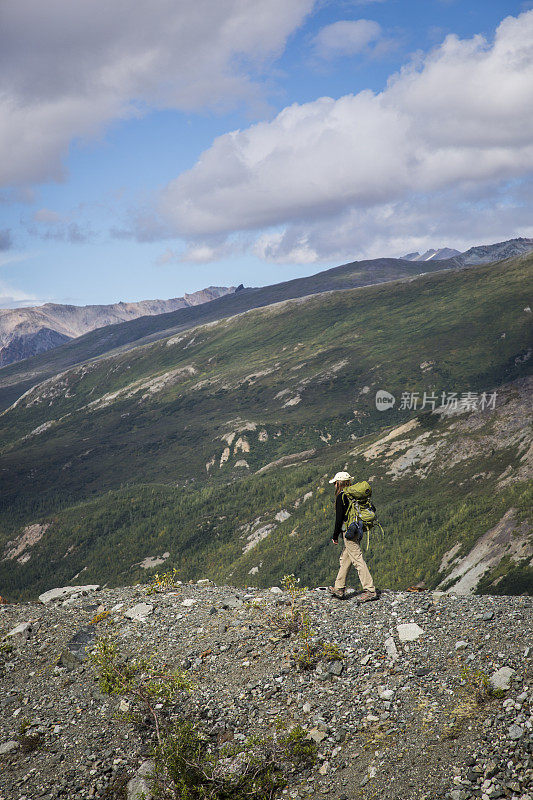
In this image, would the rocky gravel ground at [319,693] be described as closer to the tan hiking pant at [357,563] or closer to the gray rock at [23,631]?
the gray rock at [23,631]

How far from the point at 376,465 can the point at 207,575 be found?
48.7 metres

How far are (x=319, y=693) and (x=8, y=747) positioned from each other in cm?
935

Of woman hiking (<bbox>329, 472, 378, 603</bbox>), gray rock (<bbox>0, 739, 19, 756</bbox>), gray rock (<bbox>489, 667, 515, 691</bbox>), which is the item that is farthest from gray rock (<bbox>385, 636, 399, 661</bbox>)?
gray rock (<bbox>0, 739, 19, 756</bbox>)

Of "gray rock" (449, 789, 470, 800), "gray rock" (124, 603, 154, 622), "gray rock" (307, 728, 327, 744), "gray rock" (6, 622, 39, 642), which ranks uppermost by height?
"gray rock" (6, 622, 39, 642)

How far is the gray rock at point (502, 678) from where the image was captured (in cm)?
1287

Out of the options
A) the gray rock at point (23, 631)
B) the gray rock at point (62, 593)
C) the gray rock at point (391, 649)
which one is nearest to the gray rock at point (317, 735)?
the gray rock at point (391, 649)

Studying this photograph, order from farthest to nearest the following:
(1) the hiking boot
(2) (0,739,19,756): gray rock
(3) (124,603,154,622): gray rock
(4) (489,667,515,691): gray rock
A: 1. (3) (124,603,154,622): gray rock
2. (1) the hiking boot
3. (2) (0,739,19,756): gray rock
4. (4) (489,667,515,691): gray rock

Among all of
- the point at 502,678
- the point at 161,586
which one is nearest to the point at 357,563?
the point at 502,678

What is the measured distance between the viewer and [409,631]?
16.5 m

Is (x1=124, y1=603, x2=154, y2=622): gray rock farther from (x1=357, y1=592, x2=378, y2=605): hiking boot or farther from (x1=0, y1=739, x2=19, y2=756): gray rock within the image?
(x1=357, y1=592, x2=378, y2=605): hiking boot

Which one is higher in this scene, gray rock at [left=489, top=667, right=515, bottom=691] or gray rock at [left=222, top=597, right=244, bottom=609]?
gray rock at [left=489, top=667, right=515, bottom=691]

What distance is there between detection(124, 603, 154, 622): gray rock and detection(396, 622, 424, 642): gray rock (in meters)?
10.5

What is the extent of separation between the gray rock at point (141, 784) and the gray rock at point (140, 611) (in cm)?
753

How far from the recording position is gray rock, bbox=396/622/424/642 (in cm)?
1619
